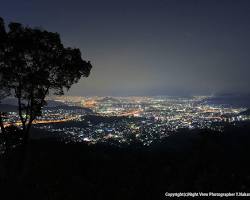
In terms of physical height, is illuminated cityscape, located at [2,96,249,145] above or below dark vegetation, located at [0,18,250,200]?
below

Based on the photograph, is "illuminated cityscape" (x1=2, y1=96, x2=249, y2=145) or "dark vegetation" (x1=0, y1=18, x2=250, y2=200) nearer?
"dark vegetation" (x1=0, y1=18, x2=250, y2=200)

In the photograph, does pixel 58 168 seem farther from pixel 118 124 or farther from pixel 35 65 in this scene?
pixel 118 124

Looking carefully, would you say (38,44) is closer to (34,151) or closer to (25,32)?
(25,32)

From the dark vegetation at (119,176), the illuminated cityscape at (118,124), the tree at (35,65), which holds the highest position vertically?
the tree at (35,65)

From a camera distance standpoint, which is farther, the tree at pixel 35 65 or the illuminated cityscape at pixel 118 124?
the illuminated cityscape at pixel 118 124

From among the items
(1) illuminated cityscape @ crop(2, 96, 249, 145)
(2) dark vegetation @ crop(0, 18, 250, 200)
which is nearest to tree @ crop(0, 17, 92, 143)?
(2) dark vegetation @ crop(0, 18, 250, 200)

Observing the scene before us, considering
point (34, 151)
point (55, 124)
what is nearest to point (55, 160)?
point (34, 151)

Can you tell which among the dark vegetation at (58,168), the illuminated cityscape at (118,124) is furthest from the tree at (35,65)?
the illuminated cityscape at (118,124)

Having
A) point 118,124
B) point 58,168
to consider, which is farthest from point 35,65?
point 118,124

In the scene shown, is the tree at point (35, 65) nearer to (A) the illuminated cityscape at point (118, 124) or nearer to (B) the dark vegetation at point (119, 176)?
(B) the dark vegetation at point (119, 176)

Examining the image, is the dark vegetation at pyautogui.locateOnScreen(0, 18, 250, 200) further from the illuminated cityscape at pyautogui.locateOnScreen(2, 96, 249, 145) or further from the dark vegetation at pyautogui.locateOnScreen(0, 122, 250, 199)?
the illuminated cityscape at pyautogui.locateOnScreen(2, 96, 249, 145)
